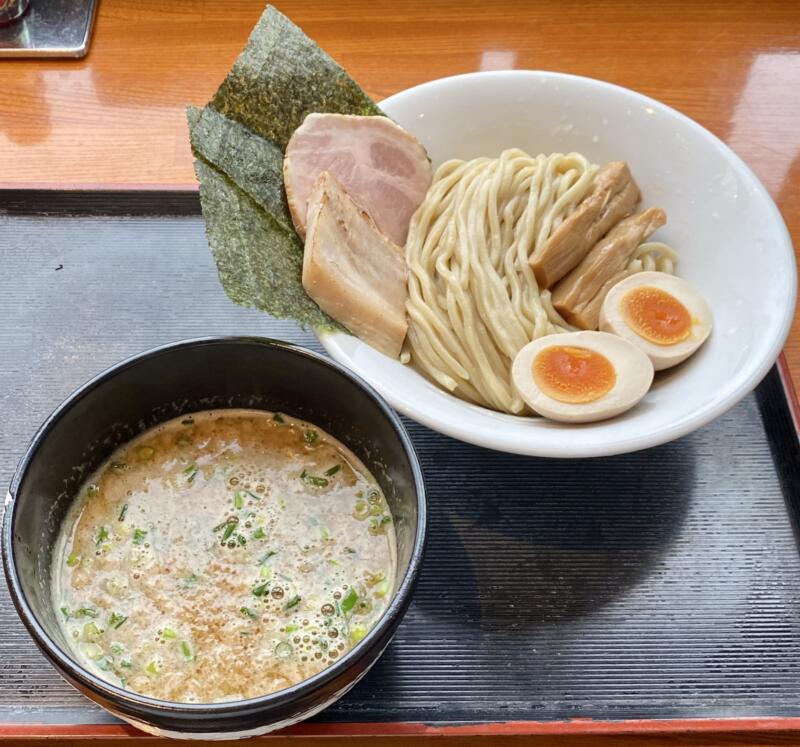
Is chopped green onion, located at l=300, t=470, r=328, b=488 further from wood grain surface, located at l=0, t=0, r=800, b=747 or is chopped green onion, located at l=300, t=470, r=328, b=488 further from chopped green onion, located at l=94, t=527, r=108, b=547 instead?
wood grain surface, located at l=0, t=0, r=800, b=747

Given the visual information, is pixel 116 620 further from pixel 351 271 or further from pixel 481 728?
pixel 351 271

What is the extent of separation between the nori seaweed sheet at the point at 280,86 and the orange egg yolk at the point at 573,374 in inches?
23.5

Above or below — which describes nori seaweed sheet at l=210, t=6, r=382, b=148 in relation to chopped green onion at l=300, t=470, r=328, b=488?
above

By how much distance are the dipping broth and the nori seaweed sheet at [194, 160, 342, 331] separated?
22 centimetres

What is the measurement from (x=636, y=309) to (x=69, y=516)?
975 mm

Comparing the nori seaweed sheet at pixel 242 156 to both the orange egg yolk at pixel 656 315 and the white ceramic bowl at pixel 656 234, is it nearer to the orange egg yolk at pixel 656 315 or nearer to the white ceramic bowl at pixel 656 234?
the white ceramic bowl at pixel 656 234

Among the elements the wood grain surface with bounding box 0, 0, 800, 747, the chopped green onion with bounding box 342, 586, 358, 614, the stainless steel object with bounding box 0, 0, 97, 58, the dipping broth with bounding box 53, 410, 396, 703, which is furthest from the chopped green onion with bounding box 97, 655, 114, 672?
the stainless steel object with bounding box 0, 0, 97, 58

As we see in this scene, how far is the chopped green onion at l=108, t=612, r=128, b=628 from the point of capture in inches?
39.3

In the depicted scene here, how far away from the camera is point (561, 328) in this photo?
154cm

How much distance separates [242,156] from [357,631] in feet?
2.92

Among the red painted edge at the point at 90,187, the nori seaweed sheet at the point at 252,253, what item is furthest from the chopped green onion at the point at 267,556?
the red painted edge at the point at 90,187

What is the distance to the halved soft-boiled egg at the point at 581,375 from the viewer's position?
1314 mm

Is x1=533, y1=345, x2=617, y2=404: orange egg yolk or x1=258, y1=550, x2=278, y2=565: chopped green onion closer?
x1=258, y1=550, x2=278, y2=565: chopped green onion

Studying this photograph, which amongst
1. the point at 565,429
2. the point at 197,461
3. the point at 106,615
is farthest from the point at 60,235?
the point at 565,429
